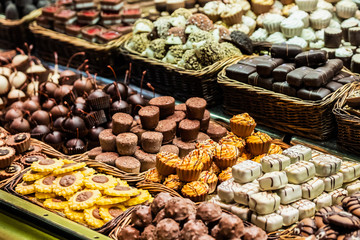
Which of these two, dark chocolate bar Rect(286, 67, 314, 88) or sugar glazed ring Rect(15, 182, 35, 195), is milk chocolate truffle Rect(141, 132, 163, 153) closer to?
sugar glazed ring Rect(15, 182, 35, 195)

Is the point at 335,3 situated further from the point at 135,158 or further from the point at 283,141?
the point at 135,158

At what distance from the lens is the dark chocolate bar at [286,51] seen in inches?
116

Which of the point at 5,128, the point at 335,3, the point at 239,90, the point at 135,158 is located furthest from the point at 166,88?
the point at 335,3

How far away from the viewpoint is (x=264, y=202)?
6.30ft

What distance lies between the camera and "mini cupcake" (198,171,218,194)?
2303 mm

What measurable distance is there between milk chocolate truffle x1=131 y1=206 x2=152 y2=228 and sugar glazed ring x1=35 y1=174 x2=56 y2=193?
0.63 m

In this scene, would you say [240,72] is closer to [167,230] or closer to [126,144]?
[126,144]

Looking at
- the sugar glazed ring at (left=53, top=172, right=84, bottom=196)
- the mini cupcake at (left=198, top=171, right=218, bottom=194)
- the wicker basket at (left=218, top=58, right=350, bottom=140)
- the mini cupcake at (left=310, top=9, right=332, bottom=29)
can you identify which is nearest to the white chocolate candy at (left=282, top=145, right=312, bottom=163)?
the mini cupcake at (left=198, top=171, right=218, bottom=194)

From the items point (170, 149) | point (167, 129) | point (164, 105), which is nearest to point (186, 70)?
point (164, 105)

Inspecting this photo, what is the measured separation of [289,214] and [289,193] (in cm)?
9

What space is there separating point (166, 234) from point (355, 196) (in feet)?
2.73

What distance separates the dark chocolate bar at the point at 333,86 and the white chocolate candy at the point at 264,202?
1.04 metres

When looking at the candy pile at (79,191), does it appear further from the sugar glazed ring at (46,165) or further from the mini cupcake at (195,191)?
the mini cupcake at (195,191)

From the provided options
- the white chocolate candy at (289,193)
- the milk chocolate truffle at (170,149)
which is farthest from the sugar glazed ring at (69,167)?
the white chocolate candy at (289,193)
